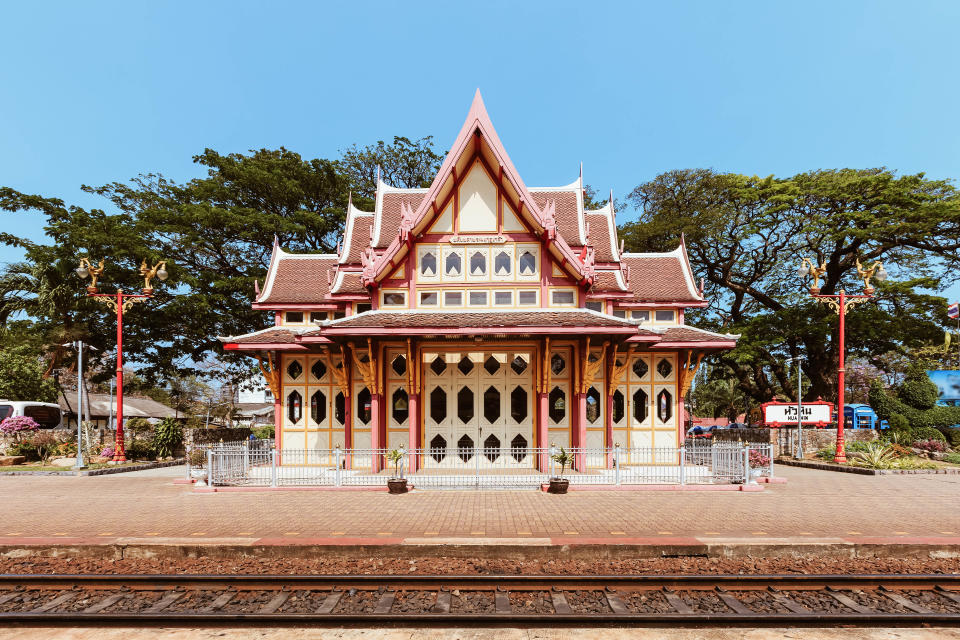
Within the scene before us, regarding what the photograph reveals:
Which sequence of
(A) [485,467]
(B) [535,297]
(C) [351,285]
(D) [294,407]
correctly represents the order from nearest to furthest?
(A) [485,467], (B) [535,297], (D) [294,407], (C) [351,285]

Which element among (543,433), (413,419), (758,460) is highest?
(413,419)

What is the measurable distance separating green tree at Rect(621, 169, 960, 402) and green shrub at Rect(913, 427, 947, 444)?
931cm

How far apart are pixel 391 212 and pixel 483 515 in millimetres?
15022

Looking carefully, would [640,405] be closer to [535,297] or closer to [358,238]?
[535,297]

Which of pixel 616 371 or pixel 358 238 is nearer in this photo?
pixel 616 371

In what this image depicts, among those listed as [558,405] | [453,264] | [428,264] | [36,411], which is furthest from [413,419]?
[36,411]

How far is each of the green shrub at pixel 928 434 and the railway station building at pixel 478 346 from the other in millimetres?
12151

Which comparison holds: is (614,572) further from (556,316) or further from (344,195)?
(344,195)

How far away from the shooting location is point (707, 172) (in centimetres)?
4034

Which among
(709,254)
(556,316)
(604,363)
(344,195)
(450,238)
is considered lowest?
(604,363)

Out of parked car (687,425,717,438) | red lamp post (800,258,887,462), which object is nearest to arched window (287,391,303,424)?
red lamp post (800,258,887,462)

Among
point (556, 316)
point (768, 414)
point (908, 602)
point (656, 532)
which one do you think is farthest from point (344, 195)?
point (908, 602)

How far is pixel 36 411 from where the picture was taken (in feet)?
101

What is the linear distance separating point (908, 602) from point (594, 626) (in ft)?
13.6
